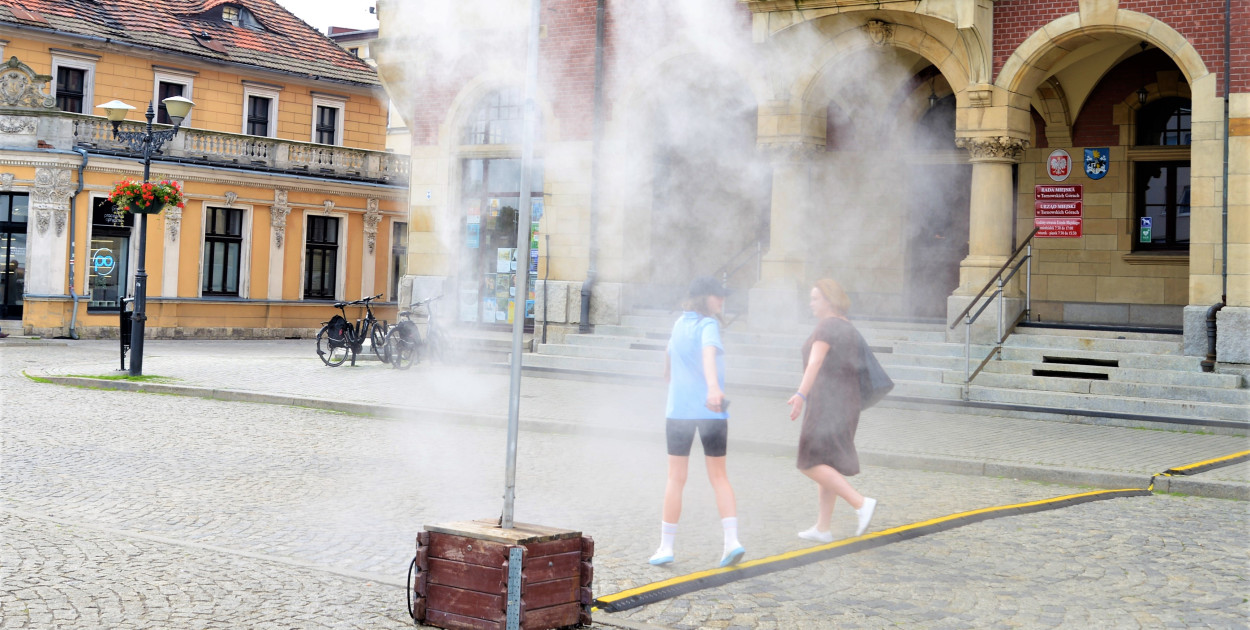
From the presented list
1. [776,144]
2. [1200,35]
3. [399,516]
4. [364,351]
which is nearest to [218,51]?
[364,351]

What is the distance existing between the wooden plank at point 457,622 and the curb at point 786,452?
633 centimetres

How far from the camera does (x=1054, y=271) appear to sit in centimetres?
1805

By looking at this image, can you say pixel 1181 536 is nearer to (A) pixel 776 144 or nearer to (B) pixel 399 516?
(B) pixel 399 516

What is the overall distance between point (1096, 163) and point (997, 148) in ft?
7.57

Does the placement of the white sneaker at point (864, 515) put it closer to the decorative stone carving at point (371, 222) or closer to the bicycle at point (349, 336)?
the bicycle at point (349, 336)

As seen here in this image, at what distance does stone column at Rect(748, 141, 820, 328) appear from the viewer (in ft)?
57.1

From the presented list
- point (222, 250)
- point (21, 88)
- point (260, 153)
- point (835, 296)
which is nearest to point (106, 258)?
point (222, 250)

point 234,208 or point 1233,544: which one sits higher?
point 234,208

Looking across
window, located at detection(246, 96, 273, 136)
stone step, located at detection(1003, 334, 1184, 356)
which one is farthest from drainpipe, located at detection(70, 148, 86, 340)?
stone step, located at detection(1003, 334, 1184, 356)

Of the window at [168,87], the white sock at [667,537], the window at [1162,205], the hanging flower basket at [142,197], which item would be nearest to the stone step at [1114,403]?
the window at [1162,205]

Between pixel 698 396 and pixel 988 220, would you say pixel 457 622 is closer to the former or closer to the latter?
pixel 698 396

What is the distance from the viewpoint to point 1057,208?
1795 cm

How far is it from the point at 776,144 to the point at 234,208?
19.1 meters

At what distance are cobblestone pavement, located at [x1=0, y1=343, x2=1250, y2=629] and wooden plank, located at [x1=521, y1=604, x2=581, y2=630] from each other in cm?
22
